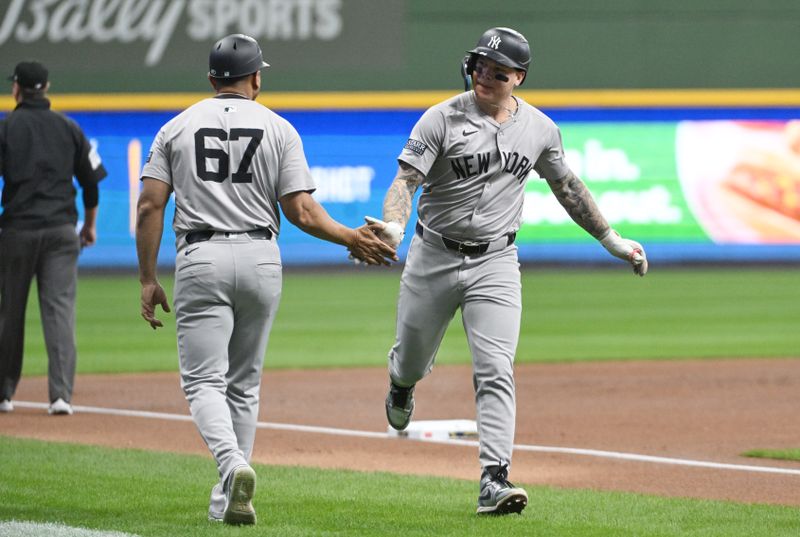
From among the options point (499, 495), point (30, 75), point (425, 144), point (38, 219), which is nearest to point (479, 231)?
point (425, 144)

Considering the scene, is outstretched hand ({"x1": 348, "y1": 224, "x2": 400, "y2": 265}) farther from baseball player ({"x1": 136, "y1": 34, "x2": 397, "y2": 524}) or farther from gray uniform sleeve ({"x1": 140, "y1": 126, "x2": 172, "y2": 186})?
gray uniform sleeve ({"x1": 140, "y1": 126, "x2": 172, "y2": 186})

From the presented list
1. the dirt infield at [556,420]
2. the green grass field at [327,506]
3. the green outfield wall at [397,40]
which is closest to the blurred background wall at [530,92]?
the green outfield wall at [397,40]

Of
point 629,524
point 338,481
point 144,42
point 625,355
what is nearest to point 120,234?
point 144,42

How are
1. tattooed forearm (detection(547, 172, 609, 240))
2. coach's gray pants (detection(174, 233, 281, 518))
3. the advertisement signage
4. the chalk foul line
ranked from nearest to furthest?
coach's gray pants (detection(174, 233, 281, 518)), tattooed forearm (detection(547, 172, 609, 240)), the chalk foul line, the advertisement signage

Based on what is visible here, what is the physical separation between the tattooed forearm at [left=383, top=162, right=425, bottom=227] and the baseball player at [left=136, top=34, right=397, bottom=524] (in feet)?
1.15

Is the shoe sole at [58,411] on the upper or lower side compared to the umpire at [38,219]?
lower

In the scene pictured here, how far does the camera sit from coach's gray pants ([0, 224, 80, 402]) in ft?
31.9

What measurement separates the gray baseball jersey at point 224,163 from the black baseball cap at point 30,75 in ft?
13.2

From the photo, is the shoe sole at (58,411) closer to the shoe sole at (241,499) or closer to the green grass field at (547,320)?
the green grass field at (547,320)

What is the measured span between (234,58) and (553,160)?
1.66 meters

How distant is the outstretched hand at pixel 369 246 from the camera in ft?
20.0

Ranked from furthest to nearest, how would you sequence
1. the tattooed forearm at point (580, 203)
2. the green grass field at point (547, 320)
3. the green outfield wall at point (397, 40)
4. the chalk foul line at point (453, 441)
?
the green outfield wall at point (397, 40), the green grass field at point (547, 320), the chalk foul line at point (453, 441), the tattooed forearm at point (580, 203)

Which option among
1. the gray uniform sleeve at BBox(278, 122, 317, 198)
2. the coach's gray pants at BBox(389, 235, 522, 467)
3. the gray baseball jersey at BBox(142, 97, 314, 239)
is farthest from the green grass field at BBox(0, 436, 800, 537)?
the gray uniform sleeve at BBox(278, 122, 317, 198)

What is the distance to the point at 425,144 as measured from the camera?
21.0 feet
